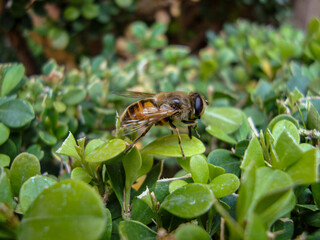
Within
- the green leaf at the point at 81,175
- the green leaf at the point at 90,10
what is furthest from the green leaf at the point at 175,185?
the green leaf at the point at 90,10

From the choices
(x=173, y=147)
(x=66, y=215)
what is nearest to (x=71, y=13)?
(x=173, y=147)

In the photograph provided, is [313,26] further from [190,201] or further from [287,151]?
[190,201]

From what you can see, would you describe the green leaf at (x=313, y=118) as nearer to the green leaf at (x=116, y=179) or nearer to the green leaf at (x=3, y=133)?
the green leaf at (x=116, y=179)

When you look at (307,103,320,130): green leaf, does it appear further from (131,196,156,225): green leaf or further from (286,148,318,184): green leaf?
(131,196,156,225): green leaf

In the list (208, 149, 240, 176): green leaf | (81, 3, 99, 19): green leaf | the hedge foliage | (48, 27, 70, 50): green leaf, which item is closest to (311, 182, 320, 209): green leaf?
the hedge foliage

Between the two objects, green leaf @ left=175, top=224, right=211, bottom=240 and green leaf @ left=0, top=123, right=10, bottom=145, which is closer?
green leaf @ left=175, top=224, right=211, bottom=240
